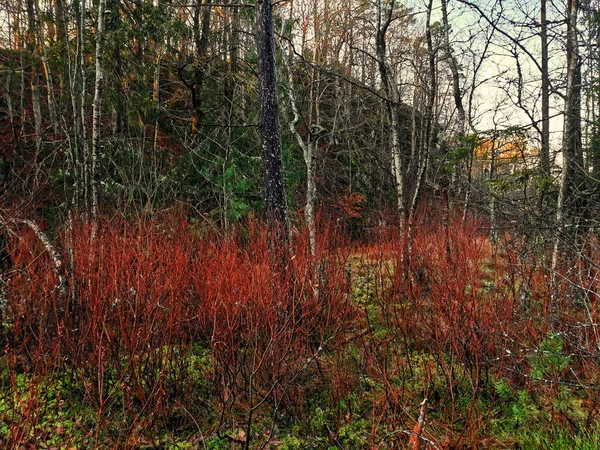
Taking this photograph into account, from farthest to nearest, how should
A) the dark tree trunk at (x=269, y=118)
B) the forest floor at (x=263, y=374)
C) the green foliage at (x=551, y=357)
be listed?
the dark tree trunk at (x=269, y=118), the forest floor at (x=263, y=374), the green foliage at (x=551, y=357)

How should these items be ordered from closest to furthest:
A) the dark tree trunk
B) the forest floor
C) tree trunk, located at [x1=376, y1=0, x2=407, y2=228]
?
the forest floor
the dark tree trunk
tree trunk, located at [x1=376, y1=0, x2=407, y2=228]

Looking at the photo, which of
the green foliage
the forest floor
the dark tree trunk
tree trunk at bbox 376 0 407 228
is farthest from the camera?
tree trunk at bbox 376 0 407 228

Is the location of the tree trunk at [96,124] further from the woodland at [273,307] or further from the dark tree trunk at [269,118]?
the dark tree trunk at [269,118]

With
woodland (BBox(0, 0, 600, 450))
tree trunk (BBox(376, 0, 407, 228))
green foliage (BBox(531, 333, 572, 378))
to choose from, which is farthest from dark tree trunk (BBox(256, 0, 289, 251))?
green foliage (BBox(531, 333, 572, 378))

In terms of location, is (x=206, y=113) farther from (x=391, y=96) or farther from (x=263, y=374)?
(x=263, y=374)

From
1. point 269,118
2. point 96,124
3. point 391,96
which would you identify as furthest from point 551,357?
point 96,124

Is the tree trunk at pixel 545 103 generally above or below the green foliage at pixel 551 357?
above

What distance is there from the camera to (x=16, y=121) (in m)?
11.6

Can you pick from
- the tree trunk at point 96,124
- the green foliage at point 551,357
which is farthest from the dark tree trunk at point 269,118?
the green foliage at point 551,357

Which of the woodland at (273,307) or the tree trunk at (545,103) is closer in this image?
the woodland at (273,307)

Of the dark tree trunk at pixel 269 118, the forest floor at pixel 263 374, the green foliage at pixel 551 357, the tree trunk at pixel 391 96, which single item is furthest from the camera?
the tree trunk at pixel 391 96

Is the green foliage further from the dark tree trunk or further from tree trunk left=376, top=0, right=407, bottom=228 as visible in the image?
tree trunk left=376, top=0, right=407, bottom=228

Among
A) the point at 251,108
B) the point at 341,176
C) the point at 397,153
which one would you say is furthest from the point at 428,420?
the point at 341,176

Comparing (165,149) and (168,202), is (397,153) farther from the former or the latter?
(165,149)
